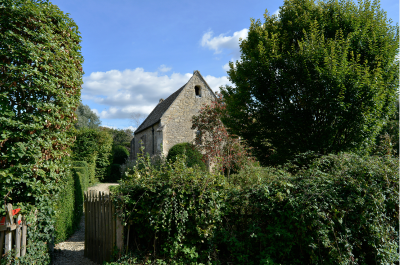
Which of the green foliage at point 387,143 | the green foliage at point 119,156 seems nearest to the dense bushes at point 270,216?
the green foliage at point 387,143

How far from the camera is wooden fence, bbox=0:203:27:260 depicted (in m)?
3.94

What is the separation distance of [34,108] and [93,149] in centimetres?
1332

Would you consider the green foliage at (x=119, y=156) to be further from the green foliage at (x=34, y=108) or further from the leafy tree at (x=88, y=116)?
the green foliage at (x=34, y=108)

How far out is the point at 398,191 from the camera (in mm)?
4113

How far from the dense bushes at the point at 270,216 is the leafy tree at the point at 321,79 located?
272cm

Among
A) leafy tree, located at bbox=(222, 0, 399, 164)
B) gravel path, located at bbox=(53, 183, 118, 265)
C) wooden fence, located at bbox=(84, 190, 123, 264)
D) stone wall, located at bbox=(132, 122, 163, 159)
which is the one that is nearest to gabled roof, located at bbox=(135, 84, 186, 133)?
stone wall, located at bbox=(132, 122, 163, 159)

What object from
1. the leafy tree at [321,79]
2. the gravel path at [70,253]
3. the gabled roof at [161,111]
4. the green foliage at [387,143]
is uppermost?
the gabled roof at [161,111]

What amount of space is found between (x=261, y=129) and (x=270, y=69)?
2.09 m

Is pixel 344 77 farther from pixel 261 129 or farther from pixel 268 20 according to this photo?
pixel 268 20

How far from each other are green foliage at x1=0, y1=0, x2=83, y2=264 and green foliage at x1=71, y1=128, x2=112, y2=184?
11072 millimetres

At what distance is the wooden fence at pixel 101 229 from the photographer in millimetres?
4886

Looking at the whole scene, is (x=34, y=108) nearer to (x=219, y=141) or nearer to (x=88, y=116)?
(x=219, y=141)

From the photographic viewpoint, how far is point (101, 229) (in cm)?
542

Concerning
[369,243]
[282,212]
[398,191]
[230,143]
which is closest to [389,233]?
[369,243]
